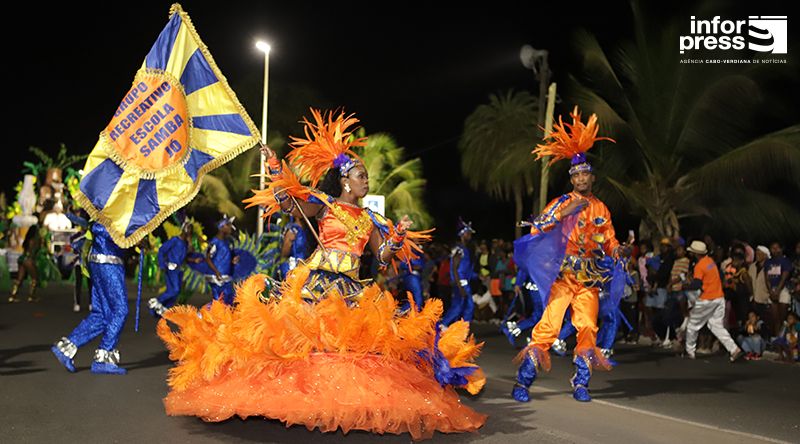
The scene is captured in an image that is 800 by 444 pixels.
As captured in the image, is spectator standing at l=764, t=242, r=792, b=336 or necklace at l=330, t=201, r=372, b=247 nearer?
necklace at l=330, t=201, r=372, b=247

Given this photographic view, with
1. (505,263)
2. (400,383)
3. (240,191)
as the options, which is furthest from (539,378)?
(240,191)

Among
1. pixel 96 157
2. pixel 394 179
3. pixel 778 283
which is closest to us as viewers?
pixel 96 157

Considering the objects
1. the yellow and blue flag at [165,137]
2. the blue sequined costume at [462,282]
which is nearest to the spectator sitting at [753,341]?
the blue sequined costume at [462,282]

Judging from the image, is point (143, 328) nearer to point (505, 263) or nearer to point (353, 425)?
point (505, 263)

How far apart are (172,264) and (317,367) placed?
29.1 ft

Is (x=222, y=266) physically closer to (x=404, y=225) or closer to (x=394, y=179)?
(x=404, y=225)

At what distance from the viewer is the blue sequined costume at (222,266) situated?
1256cm

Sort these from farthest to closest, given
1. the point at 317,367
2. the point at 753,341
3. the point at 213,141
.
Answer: the point at 753,341 → the point at 213,141 → the point at 317,367

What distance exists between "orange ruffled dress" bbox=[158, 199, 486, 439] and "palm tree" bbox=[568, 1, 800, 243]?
12223 millimetres

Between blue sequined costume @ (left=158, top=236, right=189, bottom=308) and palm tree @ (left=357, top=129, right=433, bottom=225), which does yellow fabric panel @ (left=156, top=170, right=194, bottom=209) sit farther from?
palm tree @ (left=357, top=129, right=433, bottom=225)

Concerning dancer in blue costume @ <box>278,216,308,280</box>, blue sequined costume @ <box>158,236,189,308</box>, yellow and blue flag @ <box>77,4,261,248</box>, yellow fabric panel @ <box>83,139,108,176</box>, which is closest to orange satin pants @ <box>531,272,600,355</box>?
yellow and blue flag @ <box>77,4,261,248</box>

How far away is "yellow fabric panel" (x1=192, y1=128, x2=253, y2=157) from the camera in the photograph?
307 inches

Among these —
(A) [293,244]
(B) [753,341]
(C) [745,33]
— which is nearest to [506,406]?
(A) [293,244]

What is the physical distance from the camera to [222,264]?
495 inches
